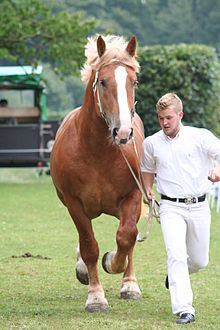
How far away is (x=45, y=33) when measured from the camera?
26.4 meters

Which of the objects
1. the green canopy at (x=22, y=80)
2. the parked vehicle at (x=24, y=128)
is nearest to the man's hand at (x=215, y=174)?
the parked vehicle at (x=24, y=128)

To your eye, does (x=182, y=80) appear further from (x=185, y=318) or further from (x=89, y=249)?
(x=185, y=318)

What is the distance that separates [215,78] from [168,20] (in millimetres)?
34982

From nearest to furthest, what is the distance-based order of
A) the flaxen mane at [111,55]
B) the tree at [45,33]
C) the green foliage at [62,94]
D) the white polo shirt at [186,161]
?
the white polo shirt at [186,161]
the flaxen mane at [111,55]
the tree at [45,33]
the green foliage at [62,94]

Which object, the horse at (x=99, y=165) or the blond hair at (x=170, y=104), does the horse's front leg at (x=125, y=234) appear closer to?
the horse at (x=99, y=165)

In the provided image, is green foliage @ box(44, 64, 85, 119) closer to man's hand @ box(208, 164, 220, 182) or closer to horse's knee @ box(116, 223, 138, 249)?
horse's knee @ box(116, 223, 138, 249)

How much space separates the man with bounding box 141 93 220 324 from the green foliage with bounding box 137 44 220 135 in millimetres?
20038

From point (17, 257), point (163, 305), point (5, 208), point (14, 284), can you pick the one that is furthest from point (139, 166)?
point (5, 208)

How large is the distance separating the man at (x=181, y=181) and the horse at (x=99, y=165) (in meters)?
0.39

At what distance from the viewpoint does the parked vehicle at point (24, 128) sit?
24.2 meters

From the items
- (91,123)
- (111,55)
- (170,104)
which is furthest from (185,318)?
(111,55)

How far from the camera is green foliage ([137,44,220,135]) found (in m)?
26.9

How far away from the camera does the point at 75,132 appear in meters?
7.43

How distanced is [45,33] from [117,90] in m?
20.3
